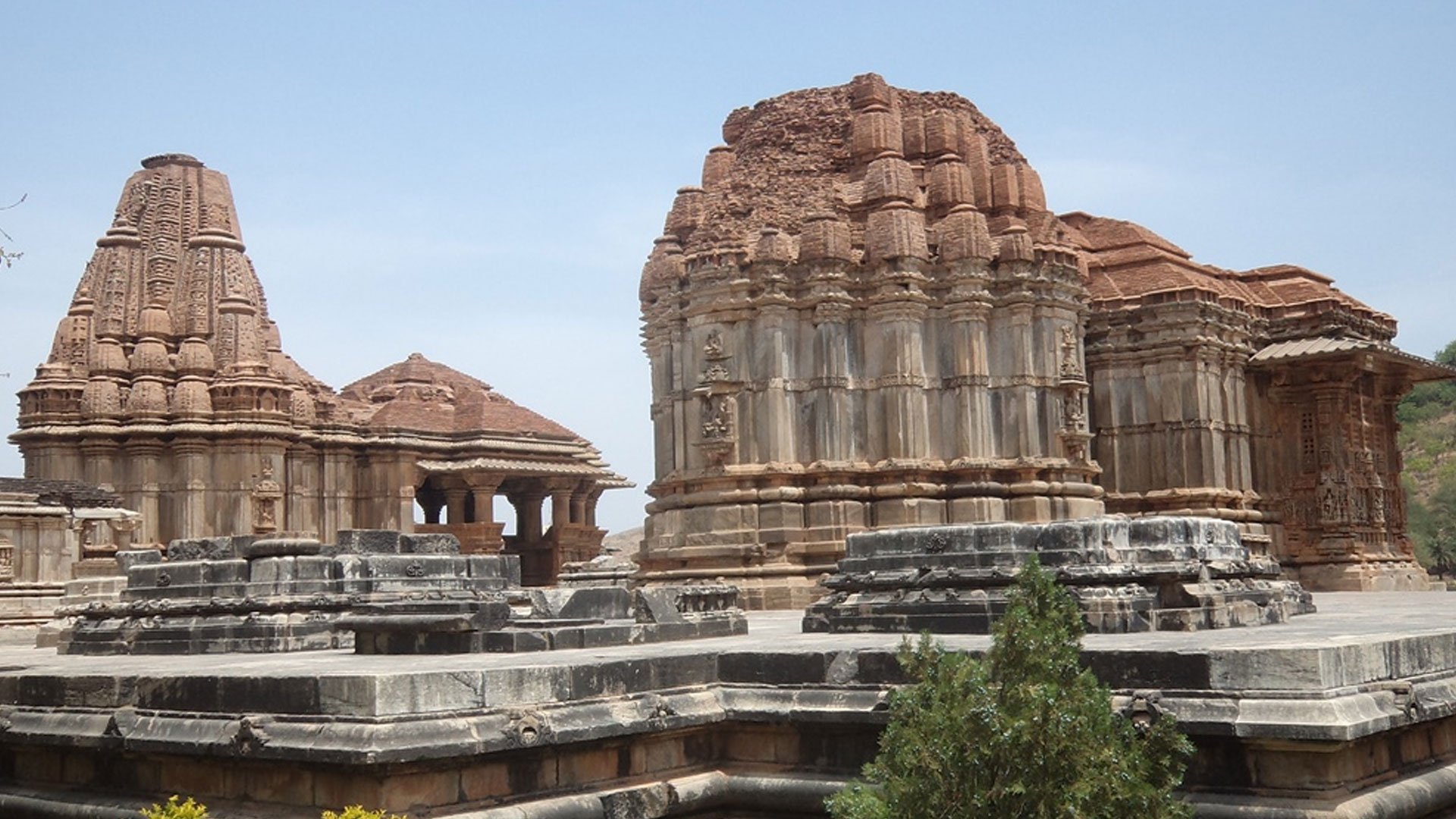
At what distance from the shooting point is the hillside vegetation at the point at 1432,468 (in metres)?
56.5

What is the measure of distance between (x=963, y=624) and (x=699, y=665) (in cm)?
288

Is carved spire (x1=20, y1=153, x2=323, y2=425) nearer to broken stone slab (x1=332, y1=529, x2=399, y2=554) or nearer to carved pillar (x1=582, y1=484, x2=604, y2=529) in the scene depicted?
carved pillar (x1=582, y1=484, x2=604, y2=529)

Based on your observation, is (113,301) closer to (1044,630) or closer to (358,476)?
(358,476)

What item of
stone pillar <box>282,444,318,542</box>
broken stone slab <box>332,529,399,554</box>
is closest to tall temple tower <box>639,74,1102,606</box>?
broken stone slab <box>332,529,399,554</box>

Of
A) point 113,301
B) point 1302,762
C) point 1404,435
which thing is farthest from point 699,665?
point 1404,435

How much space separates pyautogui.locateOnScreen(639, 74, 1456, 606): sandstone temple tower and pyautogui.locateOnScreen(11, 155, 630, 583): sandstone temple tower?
14967 mm

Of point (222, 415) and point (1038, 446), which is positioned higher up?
point (222, 415)

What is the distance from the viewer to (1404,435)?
2847 inches

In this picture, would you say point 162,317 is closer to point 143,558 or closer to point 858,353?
point 858,353

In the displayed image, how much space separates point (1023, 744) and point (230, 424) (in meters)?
→ 33.1

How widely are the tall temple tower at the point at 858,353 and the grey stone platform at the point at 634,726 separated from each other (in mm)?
12824

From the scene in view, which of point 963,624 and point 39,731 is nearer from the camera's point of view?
point 39,731

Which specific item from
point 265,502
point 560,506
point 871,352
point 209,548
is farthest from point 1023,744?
point 560,506

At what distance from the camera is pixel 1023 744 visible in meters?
6.91
